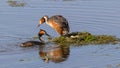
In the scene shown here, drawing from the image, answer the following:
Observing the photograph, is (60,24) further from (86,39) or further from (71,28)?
(86,39)

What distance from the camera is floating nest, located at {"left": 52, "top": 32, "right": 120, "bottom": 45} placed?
49.8 ft

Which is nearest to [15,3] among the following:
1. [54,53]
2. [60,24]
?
[60,24]

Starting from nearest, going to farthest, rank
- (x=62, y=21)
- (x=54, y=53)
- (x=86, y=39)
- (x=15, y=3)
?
(x=54, y=53) → (x=86, y=39) → (x=62, y=21) → (x=15, y=3)

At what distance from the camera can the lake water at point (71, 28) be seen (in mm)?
12992

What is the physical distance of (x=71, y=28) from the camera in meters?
17.3

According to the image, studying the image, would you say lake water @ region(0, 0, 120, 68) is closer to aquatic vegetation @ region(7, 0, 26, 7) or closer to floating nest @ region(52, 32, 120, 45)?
aquatic vegetation @ region(7, 0, 26, 7)

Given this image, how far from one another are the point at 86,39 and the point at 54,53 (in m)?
1.59

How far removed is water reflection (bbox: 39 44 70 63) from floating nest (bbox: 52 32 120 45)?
47cm

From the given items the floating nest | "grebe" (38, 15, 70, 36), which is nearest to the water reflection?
the floating nest

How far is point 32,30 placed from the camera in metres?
17.0

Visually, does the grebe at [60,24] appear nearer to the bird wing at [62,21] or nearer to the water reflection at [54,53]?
the bird wing at [62,21]

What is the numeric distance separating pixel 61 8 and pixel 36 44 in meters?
5.18

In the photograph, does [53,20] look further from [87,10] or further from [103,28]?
[87,10]

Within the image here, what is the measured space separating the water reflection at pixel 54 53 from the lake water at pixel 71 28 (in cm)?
12
